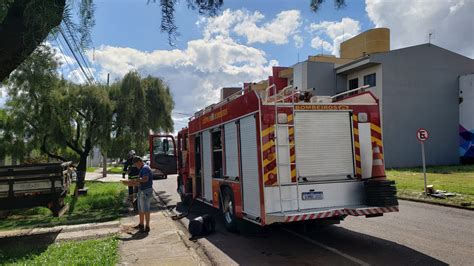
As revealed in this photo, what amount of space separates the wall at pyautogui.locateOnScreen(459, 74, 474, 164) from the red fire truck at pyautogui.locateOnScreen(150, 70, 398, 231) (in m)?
29.5

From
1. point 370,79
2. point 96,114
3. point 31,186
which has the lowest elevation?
point 31,186

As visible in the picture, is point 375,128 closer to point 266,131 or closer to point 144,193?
point 266,131

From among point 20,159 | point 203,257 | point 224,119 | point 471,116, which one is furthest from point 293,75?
point 203,257

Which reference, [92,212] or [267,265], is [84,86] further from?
[267,265]

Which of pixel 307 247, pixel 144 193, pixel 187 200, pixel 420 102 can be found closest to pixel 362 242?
pixel 307 247

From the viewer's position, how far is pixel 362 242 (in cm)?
784

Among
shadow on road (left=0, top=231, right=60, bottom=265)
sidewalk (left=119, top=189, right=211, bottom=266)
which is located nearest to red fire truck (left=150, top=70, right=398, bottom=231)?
sidewalk (left=119, top=189, right=211, bottom=266)

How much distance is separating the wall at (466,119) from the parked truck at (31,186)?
32349mm

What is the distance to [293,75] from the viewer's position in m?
37.9

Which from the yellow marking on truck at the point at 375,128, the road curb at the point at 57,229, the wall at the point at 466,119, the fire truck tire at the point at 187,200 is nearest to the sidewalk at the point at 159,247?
the road curb at the point at 57,229

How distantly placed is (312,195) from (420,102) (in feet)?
95.0

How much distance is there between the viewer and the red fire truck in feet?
24.2

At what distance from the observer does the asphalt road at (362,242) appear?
673cm

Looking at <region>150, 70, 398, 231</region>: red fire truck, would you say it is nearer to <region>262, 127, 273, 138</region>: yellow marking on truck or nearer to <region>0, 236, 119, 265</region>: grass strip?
<region>262, 127, 273, 138</region>: yellow marking on truck
